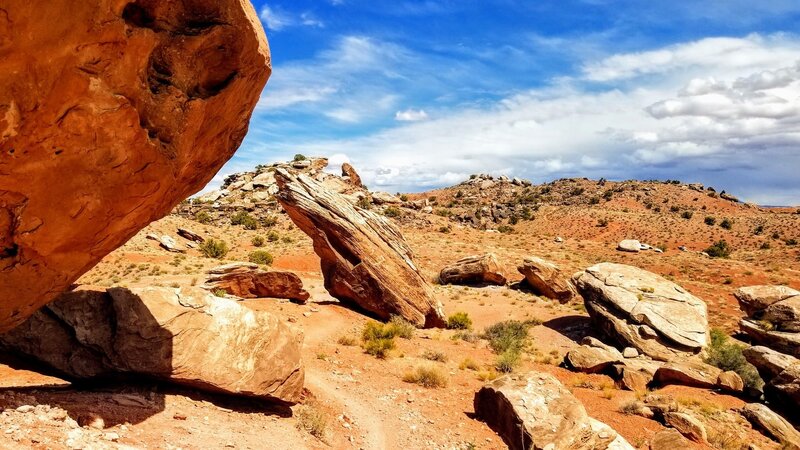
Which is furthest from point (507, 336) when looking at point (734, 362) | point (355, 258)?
point (734, 362)

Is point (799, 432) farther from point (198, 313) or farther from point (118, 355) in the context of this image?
point (118, 355)

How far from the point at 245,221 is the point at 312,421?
45.2 metres

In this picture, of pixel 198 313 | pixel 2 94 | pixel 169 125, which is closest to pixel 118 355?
pixel 198 313

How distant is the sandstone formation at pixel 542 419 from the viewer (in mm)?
10344

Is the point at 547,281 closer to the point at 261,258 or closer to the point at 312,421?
the point at 261,258

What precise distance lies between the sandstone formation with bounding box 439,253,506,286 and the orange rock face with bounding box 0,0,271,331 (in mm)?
26408

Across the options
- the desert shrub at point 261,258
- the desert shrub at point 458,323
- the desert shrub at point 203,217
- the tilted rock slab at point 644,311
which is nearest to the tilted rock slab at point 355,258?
the desert shrub at point 458,323

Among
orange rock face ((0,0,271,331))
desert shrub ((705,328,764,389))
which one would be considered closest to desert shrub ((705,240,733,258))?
desert shrub ((705,328,764,389))

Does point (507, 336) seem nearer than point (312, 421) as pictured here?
No

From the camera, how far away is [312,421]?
33.0 feet

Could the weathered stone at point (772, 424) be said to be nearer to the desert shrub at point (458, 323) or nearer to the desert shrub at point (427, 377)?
the desert shrub at point (427, 377)

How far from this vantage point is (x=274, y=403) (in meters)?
10.3

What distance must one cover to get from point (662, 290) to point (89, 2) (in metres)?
24.5

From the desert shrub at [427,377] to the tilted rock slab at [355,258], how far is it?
20.5ft
